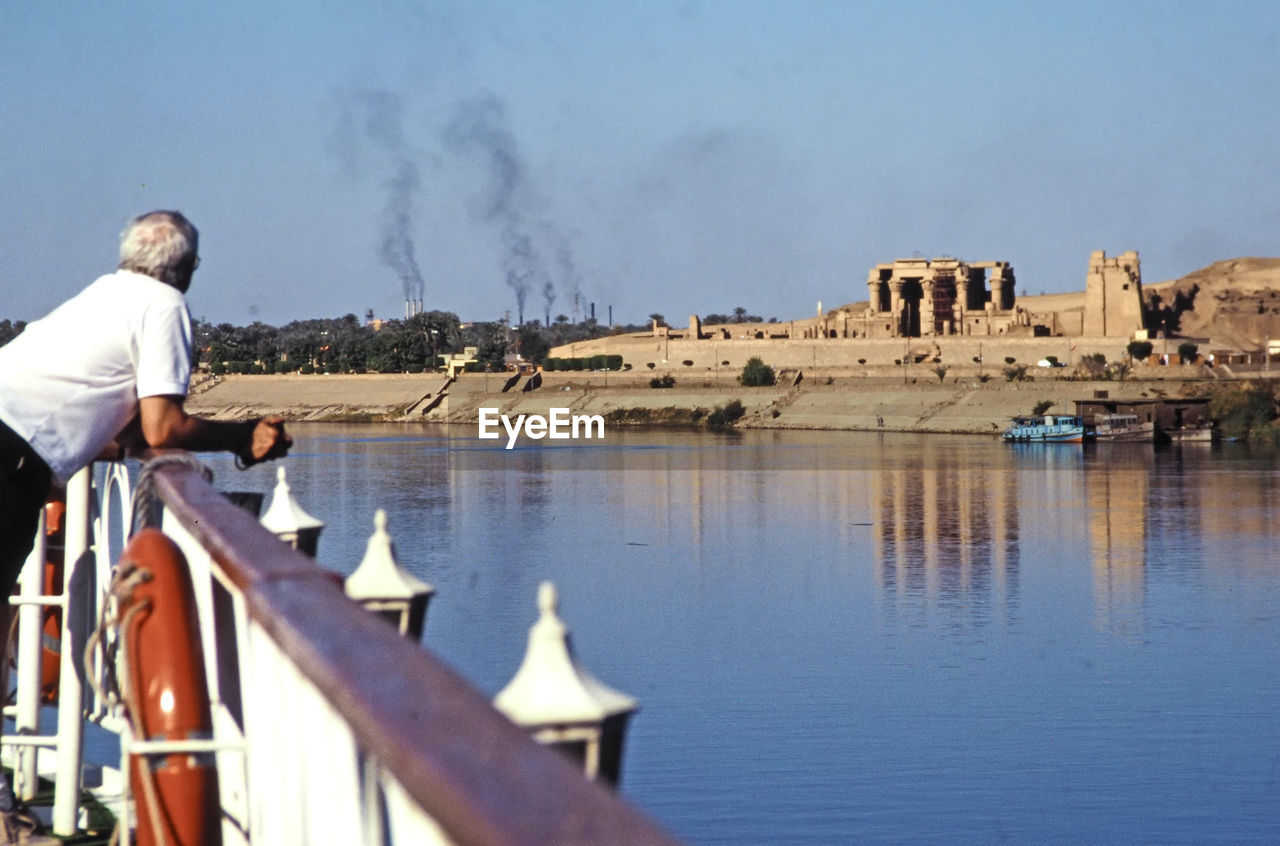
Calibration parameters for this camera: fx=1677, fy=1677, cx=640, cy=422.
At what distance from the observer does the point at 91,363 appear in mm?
3240

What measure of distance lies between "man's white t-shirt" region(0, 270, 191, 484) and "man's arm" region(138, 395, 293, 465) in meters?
0.05

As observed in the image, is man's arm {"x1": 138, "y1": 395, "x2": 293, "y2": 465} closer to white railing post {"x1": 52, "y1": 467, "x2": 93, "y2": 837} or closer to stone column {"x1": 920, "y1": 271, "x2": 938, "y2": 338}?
white railing post {"x1": 52, "y1": 467, "x2": 93, "y2": 837}

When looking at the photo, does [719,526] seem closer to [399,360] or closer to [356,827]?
[356,827]

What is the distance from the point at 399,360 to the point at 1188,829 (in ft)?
289

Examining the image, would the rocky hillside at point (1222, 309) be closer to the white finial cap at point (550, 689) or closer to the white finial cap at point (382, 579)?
the white finial cap at point (382, 579)

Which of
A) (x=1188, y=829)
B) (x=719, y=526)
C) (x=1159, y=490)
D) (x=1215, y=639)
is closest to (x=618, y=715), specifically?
(x=1188, y=829)

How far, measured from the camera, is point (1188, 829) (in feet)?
36.9

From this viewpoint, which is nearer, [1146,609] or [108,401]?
[108,401]

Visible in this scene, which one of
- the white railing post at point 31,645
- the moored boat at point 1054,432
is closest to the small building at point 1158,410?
the moored boat at point 1054,432

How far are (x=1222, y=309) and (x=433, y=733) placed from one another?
104921 millimetres

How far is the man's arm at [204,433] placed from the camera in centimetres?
315

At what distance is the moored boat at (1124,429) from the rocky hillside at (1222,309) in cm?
3571

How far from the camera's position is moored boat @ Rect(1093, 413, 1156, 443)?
197 ft

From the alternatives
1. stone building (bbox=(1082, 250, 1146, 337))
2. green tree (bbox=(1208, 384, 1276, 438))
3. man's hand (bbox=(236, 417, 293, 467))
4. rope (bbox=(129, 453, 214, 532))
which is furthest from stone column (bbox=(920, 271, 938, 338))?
rope (bbox=(129, 453, 214, 532))
